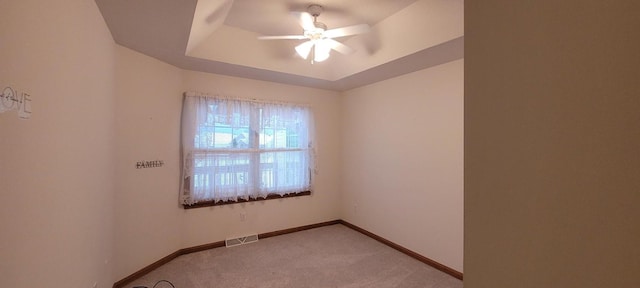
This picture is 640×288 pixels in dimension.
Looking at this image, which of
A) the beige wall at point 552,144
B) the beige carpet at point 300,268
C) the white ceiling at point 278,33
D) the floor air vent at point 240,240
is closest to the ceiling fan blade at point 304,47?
the white ceiling at point 278,33

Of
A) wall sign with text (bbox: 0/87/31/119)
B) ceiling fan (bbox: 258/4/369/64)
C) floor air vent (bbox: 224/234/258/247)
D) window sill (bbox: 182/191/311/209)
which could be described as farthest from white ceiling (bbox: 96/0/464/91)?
floor air vent (bbox: 224/234/258/247)

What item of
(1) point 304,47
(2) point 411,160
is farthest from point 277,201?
(1) point 304,47

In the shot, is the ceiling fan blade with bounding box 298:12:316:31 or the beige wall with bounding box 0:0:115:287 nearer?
the beige wall with bounding box 0:0:115:287

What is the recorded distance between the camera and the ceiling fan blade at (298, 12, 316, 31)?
7.57 ft

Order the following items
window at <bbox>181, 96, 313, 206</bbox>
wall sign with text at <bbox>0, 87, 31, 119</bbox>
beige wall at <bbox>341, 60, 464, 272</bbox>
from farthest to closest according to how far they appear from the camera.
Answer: window at <bbox>181, 96, 313, 206</bbox>
beige wall at <bbox>341, 60, 464, 272</bbox>
wall sign with text at <bbox>0, 87, 31, 119</bbox>

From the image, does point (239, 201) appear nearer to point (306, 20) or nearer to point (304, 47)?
point (304, 47)

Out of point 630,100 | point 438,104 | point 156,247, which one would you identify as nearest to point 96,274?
point 156,247

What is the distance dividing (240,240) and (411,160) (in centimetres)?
256

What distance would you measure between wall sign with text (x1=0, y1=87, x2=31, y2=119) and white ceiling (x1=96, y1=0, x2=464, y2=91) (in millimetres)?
1057

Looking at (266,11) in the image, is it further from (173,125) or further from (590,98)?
(590,98)

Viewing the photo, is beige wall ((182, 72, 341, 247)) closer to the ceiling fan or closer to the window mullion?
the window mullion

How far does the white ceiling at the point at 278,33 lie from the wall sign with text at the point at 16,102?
1.06 m

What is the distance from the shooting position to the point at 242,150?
3580 mm

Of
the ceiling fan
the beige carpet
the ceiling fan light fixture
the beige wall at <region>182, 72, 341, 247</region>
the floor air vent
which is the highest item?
the ceiling fan
